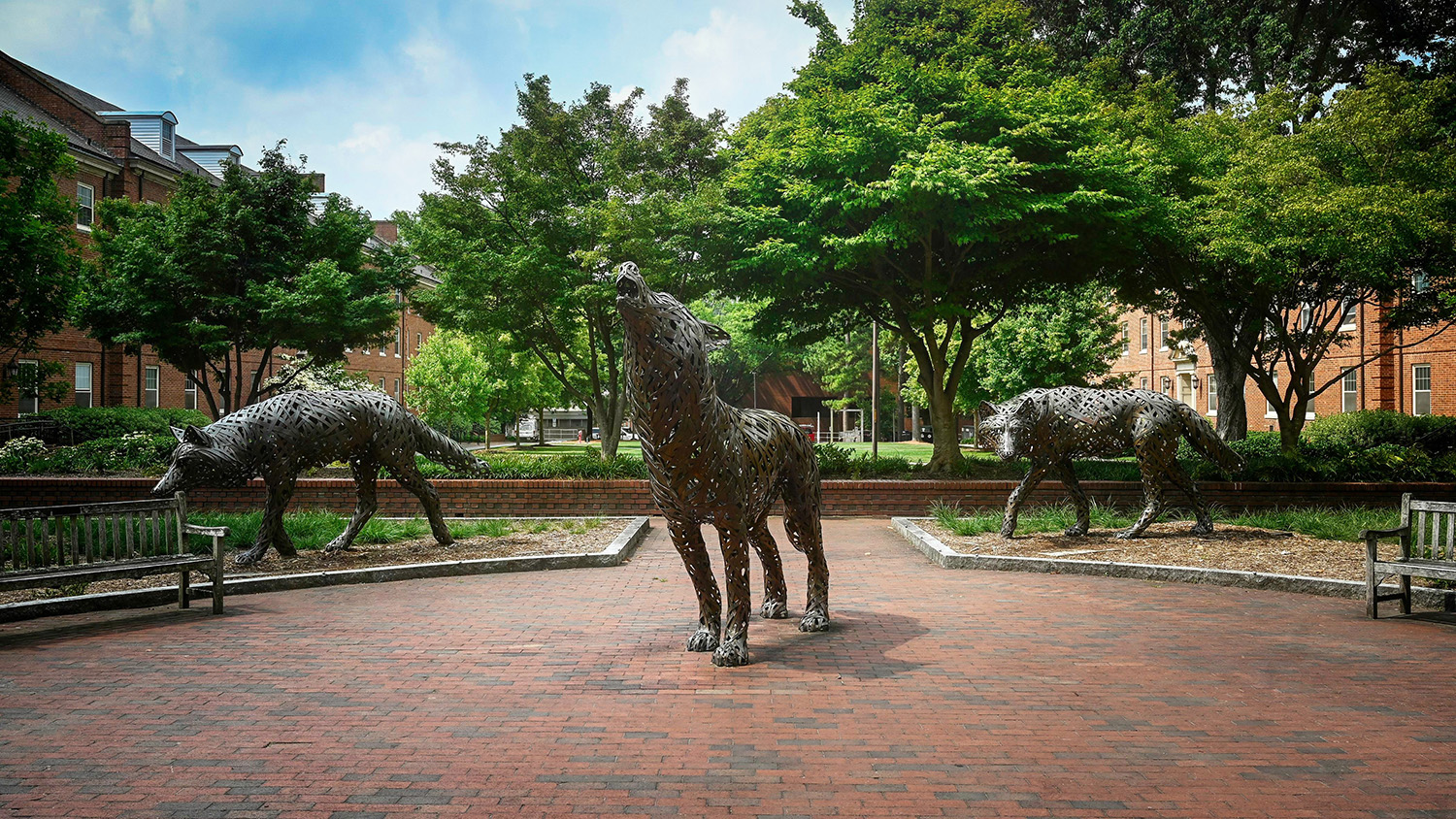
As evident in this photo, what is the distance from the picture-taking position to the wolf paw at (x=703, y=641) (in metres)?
6.90

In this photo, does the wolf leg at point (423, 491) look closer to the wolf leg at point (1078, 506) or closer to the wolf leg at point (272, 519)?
the wolf leg at point (272, 519)

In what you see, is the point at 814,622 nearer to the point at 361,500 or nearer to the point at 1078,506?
the point at 361,500

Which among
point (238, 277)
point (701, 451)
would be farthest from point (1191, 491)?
point (238, 277)

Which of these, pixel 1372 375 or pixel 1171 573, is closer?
pixel 1171 573

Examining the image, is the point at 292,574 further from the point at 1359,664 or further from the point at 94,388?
the point at 94,388

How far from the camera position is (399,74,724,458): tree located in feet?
66.4

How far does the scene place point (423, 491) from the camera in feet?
38.7

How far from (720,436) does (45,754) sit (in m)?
4.08

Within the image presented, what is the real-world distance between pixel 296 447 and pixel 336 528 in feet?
9.26

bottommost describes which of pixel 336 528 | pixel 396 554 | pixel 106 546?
pixel 396 554

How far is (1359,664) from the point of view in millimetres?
6598

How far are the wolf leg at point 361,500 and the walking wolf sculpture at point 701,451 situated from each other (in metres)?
6.01

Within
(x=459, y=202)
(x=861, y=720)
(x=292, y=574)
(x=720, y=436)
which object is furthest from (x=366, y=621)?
(x=459, y=202)

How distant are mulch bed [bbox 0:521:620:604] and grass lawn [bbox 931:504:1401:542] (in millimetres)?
5353
